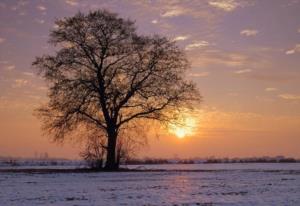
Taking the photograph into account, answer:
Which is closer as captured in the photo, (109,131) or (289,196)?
(289,196)

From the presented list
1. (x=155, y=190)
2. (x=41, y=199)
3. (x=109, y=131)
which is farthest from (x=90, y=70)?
(x=41, y=199)

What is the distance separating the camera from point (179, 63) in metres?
46.5

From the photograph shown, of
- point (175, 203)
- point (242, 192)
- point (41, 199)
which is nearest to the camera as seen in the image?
point (175, 203)

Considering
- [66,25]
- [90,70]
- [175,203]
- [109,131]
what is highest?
[66,25]

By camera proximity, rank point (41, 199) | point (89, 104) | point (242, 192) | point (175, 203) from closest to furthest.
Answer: point (175, 203) < point (41, 199) < point (242, 192) < point (89, 104)

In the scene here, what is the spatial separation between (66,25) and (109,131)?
9.76 meters

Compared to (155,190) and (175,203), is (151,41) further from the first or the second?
(175,203)

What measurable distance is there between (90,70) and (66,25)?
4318 millimetres

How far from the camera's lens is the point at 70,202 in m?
19.9

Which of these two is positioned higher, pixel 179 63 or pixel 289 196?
pixel 179 63

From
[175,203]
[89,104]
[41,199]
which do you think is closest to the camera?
[175,203]

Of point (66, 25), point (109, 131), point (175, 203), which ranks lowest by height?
point (175, 203)

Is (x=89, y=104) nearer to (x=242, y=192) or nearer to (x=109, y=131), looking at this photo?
(x=109, y=131)

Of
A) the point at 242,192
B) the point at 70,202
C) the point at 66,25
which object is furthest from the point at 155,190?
the point at 66,25
